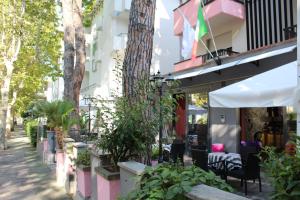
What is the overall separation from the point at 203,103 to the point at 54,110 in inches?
242

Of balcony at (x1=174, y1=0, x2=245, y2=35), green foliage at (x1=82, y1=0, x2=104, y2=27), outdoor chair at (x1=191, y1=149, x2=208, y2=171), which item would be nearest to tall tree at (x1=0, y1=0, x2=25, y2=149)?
green foliage at (x1=82, y1=0, x2=104, y2=27)

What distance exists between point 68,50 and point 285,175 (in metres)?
13.6

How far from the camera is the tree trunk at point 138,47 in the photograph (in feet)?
18.6

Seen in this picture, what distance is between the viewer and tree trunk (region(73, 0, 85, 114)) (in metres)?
15.0

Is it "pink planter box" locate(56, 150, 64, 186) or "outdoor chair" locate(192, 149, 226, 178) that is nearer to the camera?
"outdoor chair" locate(192, 149, 226, 178)

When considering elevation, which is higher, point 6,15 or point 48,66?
point 6,15

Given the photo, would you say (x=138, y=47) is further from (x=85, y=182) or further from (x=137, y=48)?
(x=85, y=182)

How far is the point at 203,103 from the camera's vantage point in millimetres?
15422

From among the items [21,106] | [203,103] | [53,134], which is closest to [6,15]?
[53,134]

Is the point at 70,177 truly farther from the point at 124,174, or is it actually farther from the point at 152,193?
the point at 152,193

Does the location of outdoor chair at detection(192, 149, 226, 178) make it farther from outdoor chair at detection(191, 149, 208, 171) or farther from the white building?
the white building

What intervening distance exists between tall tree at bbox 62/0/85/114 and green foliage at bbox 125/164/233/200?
11.5 metres

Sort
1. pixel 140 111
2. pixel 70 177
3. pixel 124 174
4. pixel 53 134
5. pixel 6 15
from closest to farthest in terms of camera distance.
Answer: pixel 124 174 < pixel 140 111 < pixel 70 177 < pixel 53 134 < pixel 6 15

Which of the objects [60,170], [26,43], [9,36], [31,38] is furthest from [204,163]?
[26,43]
